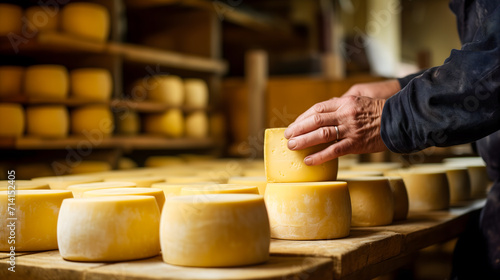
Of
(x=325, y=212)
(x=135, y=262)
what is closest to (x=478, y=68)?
(x=325, y=212)

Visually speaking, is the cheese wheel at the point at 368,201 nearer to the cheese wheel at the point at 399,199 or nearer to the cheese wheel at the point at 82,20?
the cheese wheel at the point at 399,199

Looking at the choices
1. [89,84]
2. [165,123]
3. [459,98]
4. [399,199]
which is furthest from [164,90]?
[459,98]

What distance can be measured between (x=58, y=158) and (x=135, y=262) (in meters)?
2.17

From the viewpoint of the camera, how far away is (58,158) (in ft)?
9.80

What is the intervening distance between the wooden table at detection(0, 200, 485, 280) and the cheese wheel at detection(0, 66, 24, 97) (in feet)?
6.30

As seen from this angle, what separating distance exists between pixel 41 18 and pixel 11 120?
56cm

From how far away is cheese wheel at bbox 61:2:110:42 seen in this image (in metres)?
2.92

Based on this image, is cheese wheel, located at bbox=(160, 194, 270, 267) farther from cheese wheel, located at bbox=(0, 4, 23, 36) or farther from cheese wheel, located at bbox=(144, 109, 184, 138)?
cheese wheel, located at bbox=(144, 109, 184, 138)

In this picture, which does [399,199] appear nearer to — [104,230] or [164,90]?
[104,230]

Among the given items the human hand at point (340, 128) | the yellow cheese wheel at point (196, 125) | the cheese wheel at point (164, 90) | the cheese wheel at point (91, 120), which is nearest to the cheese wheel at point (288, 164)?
the human hand at point (340, 128)

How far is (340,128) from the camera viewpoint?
1298mm

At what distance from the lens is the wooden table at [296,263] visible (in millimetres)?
875

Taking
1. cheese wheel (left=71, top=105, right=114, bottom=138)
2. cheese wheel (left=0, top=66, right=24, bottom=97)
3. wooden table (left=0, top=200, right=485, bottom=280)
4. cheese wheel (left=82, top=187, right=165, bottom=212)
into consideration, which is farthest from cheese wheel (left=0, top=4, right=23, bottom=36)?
wooden table (left=0, top=200, right=485, bottom=280)

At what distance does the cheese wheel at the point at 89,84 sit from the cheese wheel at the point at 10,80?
0.27 metres
